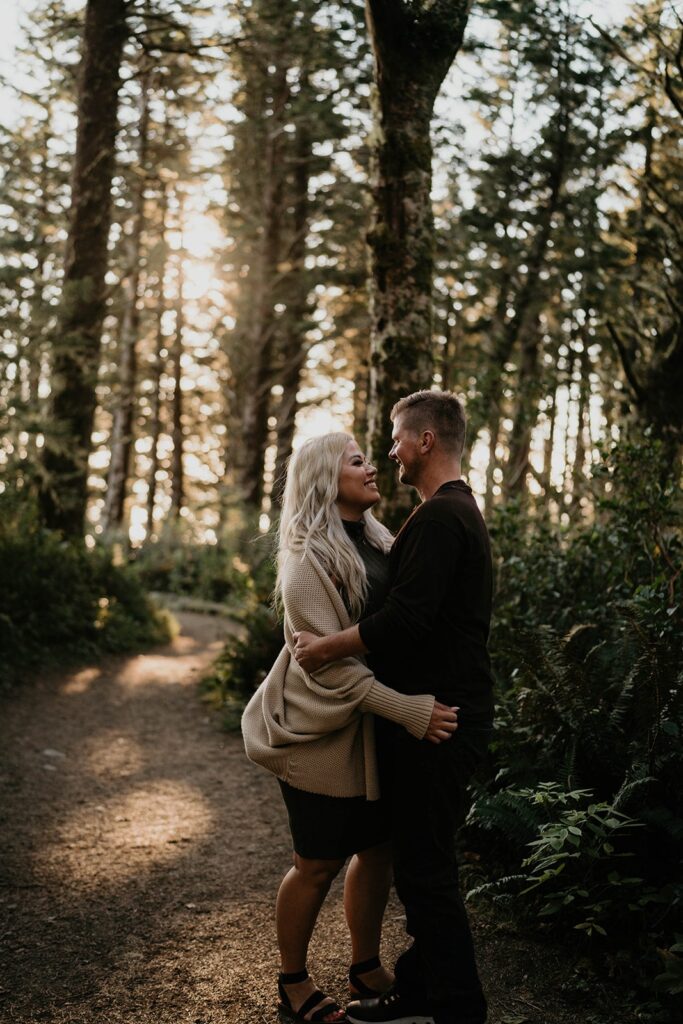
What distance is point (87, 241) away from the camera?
41.8 ft

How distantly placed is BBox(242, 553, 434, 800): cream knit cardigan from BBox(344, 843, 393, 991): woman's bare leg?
41 centimetres

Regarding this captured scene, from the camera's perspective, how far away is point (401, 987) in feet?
11.2

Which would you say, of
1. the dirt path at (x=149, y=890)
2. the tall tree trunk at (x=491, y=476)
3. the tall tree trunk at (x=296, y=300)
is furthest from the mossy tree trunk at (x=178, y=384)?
the dirt path at (x=149, y=890)

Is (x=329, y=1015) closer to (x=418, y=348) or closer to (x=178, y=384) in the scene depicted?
(x=418, y=348)

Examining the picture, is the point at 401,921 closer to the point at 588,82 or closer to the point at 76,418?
the point at 76,418

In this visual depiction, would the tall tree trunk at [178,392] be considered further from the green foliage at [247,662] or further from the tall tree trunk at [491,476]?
the tall tree trunk at [491,476]

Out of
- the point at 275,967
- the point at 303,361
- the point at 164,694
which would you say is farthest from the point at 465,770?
the point at 303,361

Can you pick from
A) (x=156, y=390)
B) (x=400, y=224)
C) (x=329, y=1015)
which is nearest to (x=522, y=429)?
(x=400, y=224)

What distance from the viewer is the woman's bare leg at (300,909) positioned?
11.1 feet

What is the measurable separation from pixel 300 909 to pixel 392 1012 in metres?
0.56

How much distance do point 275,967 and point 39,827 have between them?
101 inches

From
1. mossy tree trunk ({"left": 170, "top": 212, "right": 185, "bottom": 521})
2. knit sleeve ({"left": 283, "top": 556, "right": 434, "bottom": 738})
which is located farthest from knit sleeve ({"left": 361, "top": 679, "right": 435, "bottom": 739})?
mossy tree trunk ({"left": 170, "top": 212, "right": 185, "bottom": 521})

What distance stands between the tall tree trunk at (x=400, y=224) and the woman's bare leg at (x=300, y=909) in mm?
3399

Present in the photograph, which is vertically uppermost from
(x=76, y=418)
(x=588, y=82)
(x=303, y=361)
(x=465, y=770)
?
(x=588, y=82)
